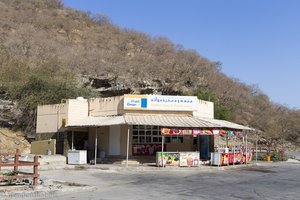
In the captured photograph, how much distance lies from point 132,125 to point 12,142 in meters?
15.9

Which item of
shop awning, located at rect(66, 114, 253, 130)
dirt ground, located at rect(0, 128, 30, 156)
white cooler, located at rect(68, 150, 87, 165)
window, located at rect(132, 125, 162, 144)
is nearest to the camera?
shop awning, located at rect(66, 114, 253, 130)

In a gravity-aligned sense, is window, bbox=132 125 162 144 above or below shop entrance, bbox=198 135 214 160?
above

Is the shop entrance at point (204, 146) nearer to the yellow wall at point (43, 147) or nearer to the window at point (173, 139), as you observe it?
the window at point (173, 139)

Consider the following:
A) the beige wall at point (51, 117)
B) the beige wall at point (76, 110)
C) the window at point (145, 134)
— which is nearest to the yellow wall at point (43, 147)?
the beige wall at point (51, 117)

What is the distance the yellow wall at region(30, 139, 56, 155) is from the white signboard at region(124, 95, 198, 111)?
6830mm

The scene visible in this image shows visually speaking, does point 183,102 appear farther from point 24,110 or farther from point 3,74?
point 3,74

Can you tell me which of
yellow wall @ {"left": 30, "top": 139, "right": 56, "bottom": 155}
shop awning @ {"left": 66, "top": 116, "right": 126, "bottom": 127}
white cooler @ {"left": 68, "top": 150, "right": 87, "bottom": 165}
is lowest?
white cooler @ {"left": 68, "top": 150, "right": 87, "bottom": 165}

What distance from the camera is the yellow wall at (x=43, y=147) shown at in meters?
31.8

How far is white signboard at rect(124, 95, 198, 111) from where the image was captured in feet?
97.2

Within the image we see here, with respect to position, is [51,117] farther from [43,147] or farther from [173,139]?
[173,139]

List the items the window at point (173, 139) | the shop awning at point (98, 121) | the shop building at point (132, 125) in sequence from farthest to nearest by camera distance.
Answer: the window at point (173, 139) < the shop building at point (132, 125) < the shop awning at point (98, 121)

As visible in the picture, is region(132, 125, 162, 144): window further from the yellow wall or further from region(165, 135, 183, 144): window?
the yellow wall

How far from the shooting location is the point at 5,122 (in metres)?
43.2

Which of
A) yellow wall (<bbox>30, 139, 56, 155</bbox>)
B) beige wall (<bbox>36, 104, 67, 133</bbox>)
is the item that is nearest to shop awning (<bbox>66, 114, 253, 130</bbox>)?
beige wall (<bbox>36, 104, 67, 133</bbox>)
